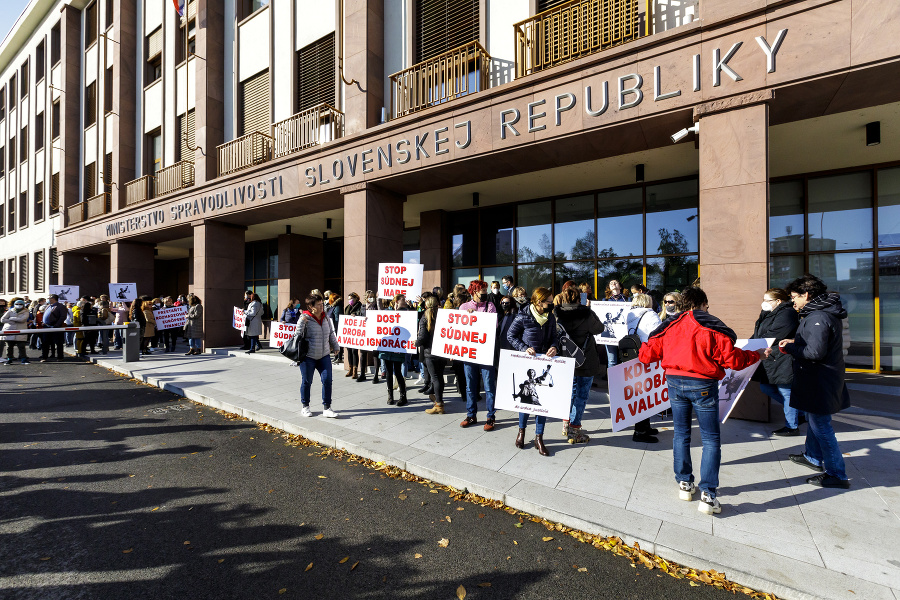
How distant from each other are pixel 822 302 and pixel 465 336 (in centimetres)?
402

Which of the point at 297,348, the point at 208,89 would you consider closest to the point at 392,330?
the point at 297,348

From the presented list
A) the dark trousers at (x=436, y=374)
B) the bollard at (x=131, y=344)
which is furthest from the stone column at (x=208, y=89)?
the dark trousers at (x=436, y=374)

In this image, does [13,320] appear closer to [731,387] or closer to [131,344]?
[131,344]

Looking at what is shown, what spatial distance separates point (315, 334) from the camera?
6172 mm

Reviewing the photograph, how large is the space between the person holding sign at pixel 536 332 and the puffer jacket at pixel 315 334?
305 centimetres

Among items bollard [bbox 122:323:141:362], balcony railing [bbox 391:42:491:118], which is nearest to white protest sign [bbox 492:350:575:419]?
balcony railing [bbox 391:42:491:118]

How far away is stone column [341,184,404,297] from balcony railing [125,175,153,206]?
12.1m

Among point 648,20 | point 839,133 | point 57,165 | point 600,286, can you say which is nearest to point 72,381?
point 600,286

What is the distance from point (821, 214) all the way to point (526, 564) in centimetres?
1123

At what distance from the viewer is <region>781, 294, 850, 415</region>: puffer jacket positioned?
3.61 metres

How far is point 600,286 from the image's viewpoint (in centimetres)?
1112

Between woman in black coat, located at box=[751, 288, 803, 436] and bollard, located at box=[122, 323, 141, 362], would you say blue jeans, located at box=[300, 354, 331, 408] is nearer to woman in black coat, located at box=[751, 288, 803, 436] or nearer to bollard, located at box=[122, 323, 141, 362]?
woman in black coat, located at box=[751, 288, 803, 436]

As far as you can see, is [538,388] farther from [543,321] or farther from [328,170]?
[328,170]

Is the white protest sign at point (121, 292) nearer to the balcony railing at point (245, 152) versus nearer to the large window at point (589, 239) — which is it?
the balcony railing at point (245, 152)
